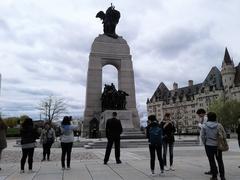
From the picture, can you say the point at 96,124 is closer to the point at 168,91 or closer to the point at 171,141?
the point at 171,141

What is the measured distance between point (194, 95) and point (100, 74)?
92.7 meters

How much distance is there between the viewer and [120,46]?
4069 centimetres

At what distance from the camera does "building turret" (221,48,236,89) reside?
108938mm

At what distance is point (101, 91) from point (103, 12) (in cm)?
Answer: 974

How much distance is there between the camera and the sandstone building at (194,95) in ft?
362

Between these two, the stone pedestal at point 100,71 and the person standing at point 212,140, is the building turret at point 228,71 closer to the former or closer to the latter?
the stone pedestal at point 100,71

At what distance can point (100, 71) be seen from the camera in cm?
3931

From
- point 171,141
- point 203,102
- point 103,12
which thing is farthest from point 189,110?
point 171,141

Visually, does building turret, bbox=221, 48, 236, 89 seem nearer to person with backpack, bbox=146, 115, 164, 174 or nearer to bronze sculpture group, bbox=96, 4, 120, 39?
bronze sculpture group, bbox=96, 4, 120, 39

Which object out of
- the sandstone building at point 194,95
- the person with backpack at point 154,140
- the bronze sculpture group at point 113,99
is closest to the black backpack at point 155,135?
the person with backpack at point 154,140

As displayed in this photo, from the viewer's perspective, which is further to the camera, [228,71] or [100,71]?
[228,71]

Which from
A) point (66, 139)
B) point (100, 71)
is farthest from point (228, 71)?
point (66, 139)

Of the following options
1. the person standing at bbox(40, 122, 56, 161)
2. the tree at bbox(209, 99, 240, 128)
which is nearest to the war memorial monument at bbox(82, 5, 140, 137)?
the person standing at bbox(40, 122, 56, 161)

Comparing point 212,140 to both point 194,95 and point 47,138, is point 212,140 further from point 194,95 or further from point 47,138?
point 194,95
